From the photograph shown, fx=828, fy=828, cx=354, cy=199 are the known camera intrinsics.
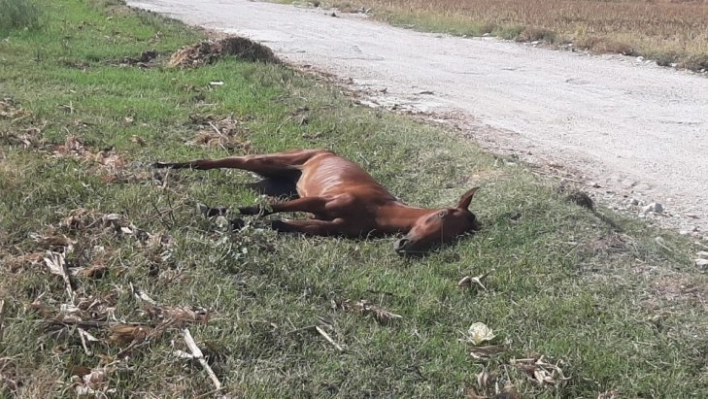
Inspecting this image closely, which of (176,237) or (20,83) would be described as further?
(20,83)

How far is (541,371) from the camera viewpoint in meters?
3.98

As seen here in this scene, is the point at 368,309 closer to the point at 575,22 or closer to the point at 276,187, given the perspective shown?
the point at 276,187

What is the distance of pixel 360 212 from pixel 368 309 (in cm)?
145

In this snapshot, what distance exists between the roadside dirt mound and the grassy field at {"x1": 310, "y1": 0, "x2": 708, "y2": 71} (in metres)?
7.63

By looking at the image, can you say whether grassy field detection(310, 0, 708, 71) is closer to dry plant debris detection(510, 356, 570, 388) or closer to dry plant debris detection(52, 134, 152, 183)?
dry plant debris detection(52, 134, 152, 183)

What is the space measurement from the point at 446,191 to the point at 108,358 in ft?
12.7

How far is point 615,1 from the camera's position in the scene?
33406 millimetres

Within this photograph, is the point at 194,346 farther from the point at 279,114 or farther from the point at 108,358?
the point at 279,114

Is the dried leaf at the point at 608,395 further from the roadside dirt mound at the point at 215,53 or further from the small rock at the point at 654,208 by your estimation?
the roadside dirt mound at the point at 215,53

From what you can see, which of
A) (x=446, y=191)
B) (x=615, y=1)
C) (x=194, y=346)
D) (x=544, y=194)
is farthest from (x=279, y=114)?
(x=615, y=1)

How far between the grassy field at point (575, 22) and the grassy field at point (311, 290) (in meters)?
9.99

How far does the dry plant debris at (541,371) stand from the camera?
12.8 feet

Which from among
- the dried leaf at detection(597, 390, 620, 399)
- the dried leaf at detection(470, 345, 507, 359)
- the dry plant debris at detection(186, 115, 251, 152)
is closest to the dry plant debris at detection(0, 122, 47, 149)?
the dry plant debris at detection(186, 115, 251, 152)

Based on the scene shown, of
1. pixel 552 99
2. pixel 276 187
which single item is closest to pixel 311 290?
pixel 276 187
